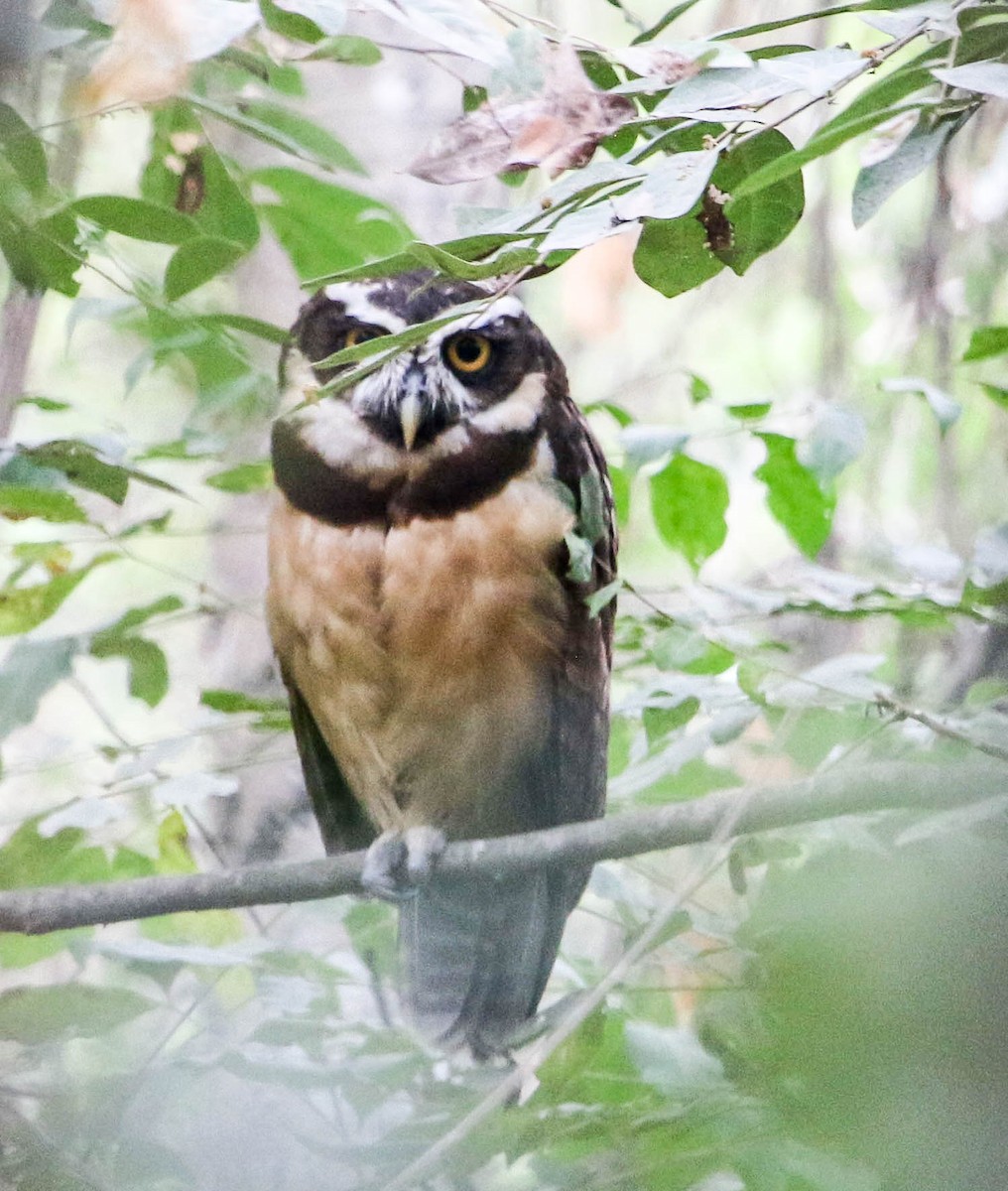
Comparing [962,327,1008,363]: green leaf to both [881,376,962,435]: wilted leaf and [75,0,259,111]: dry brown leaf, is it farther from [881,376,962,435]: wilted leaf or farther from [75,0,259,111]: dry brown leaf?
[75,0,259,111]: dry brown leaf

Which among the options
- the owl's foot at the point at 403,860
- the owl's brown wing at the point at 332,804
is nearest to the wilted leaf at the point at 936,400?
the owl's foot at the point at 403,860

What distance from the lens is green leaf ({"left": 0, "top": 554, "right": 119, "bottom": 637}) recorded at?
1.89 metres

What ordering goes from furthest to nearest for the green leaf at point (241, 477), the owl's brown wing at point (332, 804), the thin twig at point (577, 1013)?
the owl's brown wing at point (332, 804)
the green leaf at point (241, 477)
the thin twig at point (577, 1013)

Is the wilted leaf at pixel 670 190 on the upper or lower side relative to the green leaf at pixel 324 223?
upper

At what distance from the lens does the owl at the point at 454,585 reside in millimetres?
2041

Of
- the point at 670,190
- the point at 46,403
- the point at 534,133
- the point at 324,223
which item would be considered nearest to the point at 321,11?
the point at 534,133

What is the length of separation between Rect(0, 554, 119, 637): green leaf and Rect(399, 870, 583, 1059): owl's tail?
0.70m

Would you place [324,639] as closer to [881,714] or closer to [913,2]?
[881,714]

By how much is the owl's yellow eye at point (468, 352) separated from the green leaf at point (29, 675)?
70 cm

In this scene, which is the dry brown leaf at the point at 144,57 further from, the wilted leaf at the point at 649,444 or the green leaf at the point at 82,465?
the wilted leaf at the point at 649,444

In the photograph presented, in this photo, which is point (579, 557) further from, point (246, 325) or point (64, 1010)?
point (64, 1010)

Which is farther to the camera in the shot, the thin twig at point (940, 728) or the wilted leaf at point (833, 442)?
the wilted leaf at point (833, 442)

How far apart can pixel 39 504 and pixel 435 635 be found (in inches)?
25.1

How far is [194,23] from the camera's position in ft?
3.73
